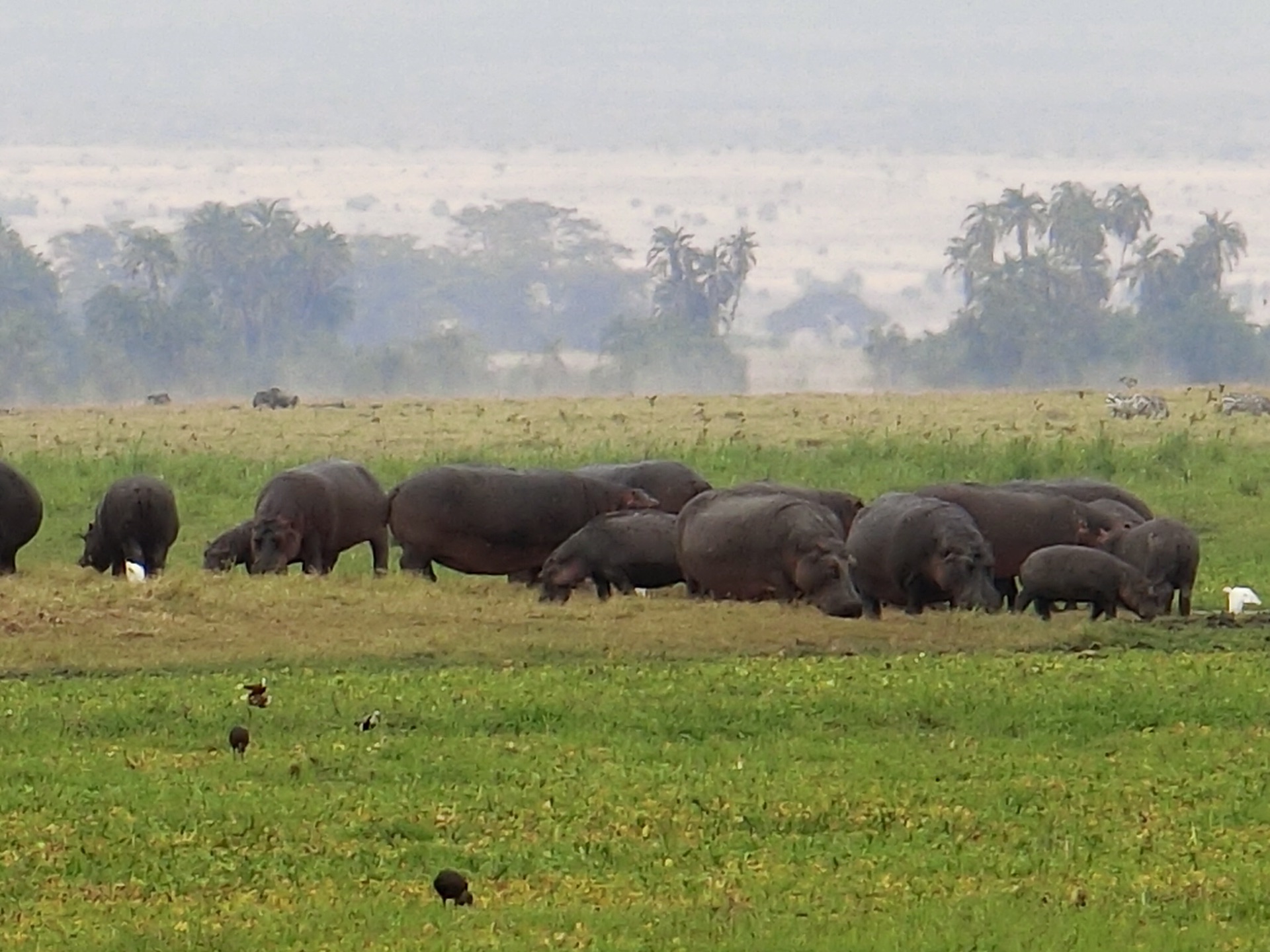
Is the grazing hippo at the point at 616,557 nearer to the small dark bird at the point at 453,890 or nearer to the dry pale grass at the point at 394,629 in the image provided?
the dry pale grass at the point at 394,629

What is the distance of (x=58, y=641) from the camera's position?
13469 mm

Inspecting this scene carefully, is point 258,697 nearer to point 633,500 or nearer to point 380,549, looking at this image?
point 633,500

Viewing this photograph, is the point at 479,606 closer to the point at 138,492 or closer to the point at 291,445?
the point at 138,492

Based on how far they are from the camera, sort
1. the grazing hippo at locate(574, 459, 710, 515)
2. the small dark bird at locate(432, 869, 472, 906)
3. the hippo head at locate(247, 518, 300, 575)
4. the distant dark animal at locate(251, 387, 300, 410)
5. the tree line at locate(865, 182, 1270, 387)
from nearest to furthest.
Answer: the small dark bird at locate(432, 869, 472, 906) → the hippo head at locate(247, 518, 300, 575) → the grazing hippo at locate(574, 459, 710, 515) → the distant dark animal at locate(251, 387, 300, 410) → the tree line at locate(865, 182, 1270, 387)

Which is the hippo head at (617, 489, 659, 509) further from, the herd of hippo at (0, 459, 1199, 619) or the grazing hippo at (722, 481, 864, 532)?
the grazing hippo at (722, 481, 864, 532)

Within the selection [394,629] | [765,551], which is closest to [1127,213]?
[765,551]

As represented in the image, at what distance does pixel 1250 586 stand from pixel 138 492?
26.1 feet

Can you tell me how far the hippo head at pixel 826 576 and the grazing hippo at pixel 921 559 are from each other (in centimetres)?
26

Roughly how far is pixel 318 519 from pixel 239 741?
820 cm

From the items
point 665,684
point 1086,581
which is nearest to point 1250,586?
point 1086,581

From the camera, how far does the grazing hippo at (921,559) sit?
15391 millimetres

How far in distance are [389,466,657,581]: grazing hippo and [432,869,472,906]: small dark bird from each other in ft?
32.5

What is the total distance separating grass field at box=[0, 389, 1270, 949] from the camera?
7434 millimetres

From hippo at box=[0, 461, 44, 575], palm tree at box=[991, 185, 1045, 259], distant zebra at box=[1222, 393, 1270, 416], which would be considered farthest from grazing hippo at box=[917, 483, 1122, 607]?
palm tree at box=[991, 185, 1045, 259]
